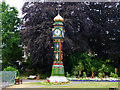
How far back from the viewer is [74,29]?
23766mm

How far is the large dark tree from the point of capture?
73.3ft

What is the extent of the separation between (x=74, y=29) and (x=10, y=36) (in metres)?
8.11

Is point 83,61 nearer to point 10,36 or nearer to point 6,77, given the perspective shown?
point 10,36

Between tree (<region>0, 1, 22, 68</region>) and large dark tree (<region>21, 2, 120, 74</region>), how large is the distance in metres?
1.88

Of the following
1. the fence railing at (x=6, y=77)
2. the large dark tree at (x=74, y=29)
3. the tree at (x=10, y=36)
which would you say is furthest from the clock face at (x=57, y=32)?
the tree at (x=10, y=36)

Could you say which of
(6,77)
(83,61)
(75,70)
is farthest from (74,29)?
(6,77)

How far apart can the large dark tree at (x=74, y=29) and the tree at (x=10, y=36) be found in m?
1.88

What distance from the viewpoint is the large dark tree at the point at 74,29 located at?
73.3 feet

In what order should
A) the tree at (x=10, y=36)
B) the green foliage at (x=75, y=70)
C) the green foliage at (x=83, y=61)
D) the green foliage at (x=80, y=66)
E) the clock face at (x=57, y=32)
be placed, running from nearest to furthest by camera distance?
the clock face at (x=57, y=32)
the green foliage at (x=75, y=70)
the green foliage at (x=80, y=66)
the green foliage at (x=83, y=61)
the tree at (x=10, y=36)

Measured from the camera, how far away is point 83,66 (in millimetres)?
24328

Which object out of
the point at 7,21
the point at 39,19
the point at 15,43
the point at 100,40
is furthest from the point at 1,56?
the point at 100,40

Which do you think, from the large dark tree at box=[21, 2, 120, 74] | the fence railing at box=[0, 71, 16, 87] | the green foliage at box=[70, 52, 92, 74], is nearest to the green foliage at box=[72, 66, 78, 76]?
the green foliage at box=[70, 52, 92, 74]

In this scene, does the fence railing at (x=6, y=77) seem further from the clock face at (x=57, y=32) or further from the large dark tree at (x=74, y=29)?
the large dark tree at (x=74, y=29)

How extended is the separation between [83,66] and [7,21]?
35.6 ft
